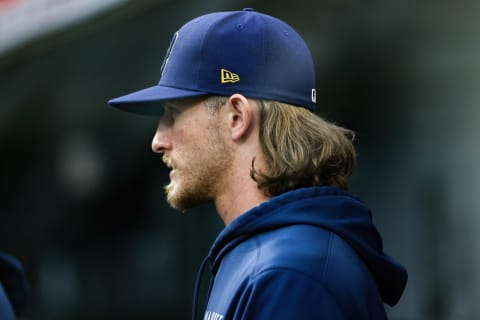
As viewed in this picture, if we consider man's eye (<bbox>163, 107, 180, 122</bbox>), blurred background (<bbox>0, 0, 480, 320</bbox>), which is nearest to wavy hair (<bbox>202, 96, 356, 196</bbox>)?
man's eye (<bbox>163, 107, 180, 122</bbox>)

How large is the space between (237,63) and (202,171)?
27 cm

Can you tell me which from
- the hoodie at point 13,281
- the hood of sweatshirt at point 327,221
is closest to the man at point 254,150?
the hood of sweatshirt at point 327,221

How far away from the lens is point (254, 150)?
88.4 inches

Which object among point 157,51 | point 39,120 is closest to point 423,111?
point 157,51

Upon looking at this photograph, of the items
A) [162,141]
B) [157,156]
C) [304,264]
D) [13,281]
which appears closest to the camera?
[304,264]

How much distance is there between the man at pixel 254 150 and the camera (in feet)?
6.75

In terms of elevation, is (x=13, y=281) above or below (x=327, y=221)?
below

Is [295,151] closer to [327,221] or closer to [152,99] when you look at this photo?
[327,221]

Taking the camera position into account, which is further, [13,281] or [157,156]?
[157,156]

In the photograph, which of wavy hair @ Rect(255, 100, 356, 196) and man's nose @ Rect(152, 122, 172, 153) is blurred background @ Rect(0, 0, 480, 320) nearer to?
wavy hair @ Rect(255, 100, 356, 196)

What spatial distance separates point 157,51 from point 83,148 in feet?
5.65

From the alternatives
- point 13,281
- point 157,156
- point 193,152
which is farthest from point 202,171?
point 157,156

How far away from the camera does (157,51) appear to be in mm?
7410

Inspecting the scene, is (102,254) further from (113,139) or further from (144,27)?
(144,27)
